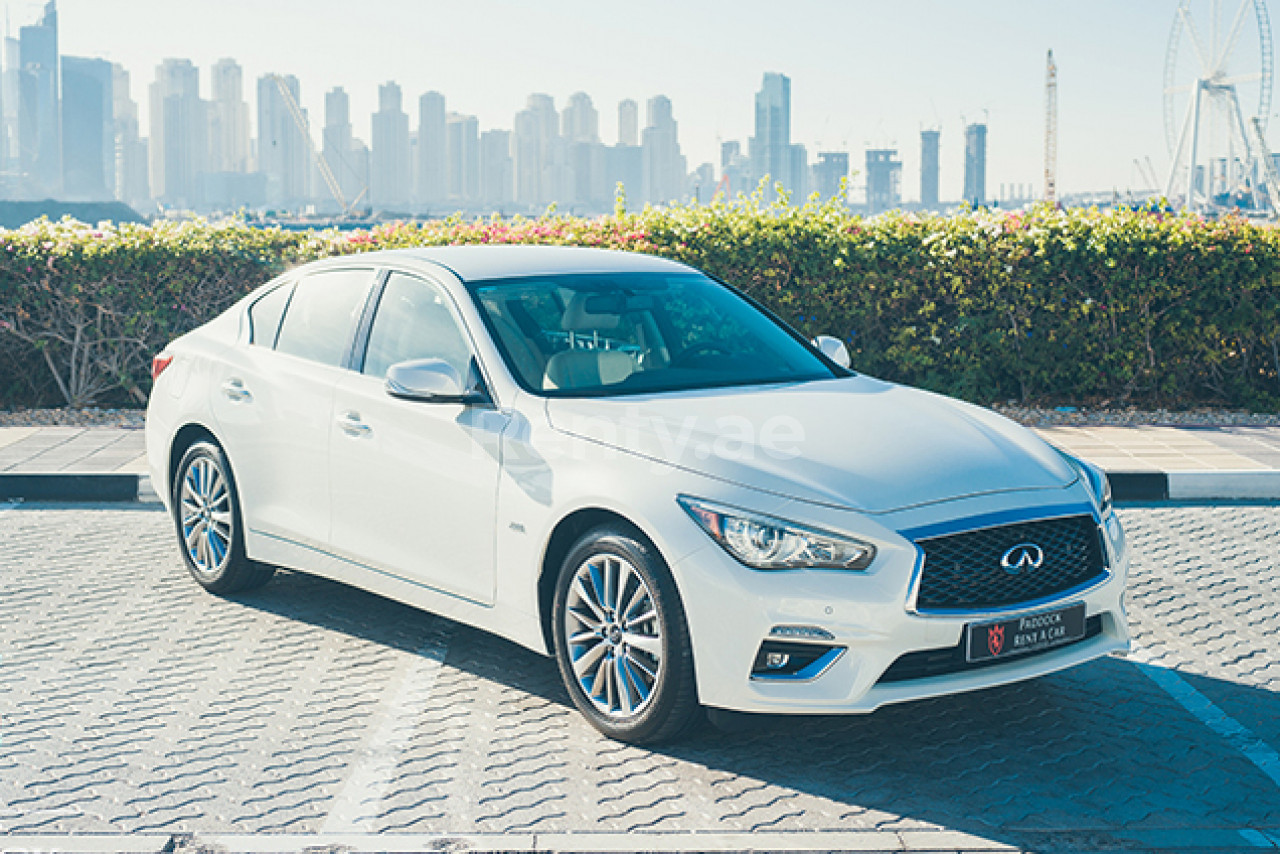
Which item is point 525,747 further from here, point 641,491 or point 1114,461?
point 1114,461

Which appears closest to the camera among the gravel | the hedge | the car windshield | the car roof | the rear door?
the car windshield

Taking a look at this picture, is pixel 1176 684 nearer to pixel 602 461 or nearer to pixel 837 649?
pixel 837 649

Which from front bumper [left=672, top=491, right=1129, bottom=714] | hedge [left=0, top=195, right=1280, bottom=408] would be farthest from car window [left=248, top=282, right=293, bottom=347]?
hedge [left=0, top=195, right=1280, bottom=408]

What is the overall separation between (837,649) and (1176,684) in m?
1.83

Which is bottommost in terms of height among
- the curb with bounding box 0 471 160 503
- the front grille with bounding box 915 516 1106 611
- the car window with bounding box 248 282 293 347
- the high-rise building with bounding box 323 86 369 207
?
the curb with bounding box 0 471 160 503

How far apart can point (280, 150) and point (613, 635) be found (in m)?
181

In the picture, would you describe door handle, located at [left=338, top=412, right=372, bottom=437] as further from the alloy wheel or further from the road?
the alloy wheel

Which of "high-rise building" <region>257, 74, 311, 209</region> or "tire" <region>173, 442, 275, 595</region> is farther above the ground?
"high-rise building" <region>257, 74, 311, 209</region>

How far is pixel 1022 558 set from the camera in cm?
434

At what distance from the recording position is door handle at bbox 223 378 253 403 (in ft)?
20.5

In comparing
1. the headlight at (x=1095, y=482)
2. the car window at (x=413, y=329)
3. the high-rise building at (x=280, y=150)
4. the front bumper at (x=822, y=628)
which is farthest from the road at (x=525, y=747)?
the high-rise building at (x=280, y=150)

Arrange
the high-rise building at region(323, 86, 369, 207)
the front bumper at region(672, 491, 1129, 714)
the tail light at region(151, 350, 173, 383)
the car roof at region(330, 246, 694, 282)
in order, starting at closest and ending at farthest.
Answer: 1. the front bumper at region(672, 491, 1129, 714)
2. the car roof at region(330, 246, 694, 282)
3. the tail light at region(151, 350, 173, 383)
4. the high-rise building at region(323, 86, 369, 207)

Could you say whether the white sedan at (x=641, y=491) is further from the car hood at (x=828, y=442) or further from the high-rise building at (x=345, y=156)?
the high-rise building at (x=345, y=156)

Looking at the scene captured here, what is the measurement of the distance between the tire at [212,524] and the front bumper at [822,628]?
285 centimetres
